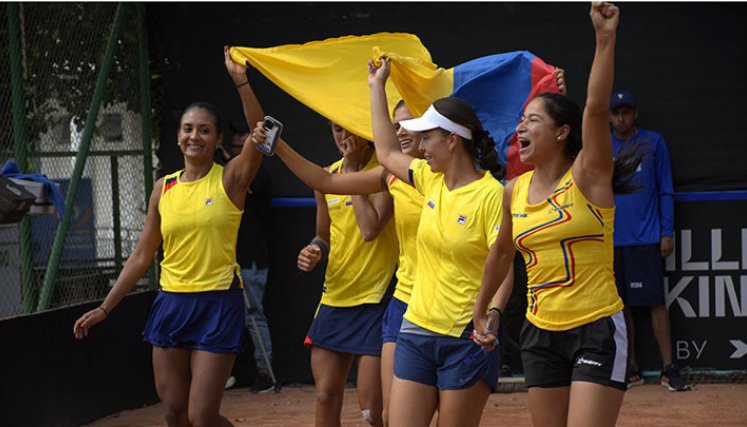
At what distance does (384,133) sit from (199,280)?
4.33 ft

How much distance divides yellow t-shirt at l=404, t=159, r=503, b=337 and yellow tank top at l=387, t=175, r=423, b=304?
1.68 ft

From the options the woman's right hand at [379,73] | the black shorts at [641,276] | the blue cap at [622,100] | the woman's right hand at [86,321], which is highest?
the woman's right hand at [379,73]

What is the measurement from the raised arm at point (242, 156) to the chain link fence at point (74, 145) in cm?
228

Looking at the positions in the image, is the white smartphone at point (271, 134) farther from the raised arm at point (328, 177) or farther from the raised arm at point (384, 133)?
the raised arm at point (384, 133)

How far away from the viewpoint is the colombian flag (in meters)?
6.26

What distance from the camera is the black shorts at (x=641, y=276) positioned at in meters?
9.52

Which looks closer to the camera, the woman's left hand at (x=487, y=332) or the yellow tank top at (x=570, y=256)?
the yellow tank top at (x=570, y=256)

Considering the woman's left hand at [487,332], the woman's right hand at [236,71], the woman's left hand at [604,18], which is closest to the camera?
the woman's left hand at [604,18]

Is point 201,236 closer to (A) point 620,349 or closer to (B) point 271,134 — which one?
(B) point 271,134

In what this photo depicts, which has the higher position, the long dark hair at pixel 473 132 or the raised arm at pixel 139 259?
the long dark hair at pixel 473 132

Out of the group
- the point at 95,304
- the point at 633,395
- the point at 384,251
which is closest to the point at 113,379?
the point at 95,304

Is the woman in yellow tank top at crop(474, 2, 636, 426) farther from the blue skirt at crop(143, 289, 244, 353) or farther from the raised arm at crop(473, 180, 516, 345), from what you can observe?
the blue skirt at crop(143, 289, 244, 353)

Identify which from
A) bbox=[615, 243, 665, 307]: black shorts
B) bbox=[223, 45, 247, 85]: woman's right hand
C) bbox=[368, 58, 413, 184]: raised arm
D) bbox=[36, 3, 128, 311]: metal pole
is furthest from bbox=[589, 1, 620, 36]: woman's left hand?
bbox=[615, 243, 665, 307]: black shorts

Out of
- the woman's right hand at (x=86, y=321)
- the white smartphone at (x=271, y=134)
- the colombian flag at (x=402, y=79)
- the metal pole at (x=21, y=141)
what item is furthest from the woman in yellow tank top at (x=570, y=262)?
the metal pole at (x=21, y=141)
